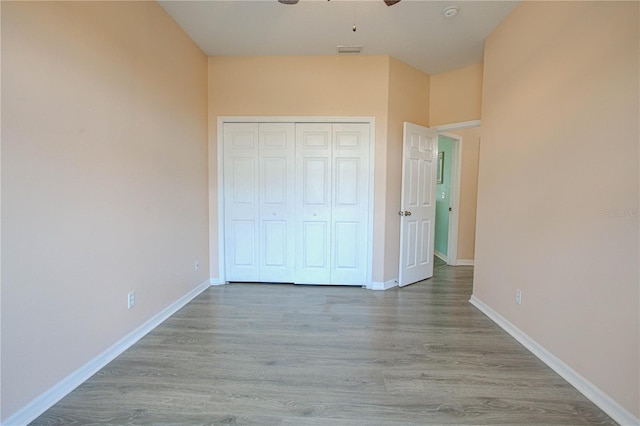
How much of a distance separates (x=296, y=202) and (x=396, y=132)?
1499 mm

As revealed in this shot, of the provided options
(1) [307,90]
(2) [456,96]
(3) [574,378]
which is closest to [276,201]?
(1) [307,90]

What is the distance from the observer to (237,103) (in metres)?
3.28

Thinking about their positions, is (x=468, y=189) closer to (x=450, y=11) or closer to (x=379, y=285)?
(x=379, y=285)

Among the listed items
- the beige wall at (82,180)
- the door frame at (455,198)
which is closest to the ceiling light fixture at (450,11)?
the door frame at (455,198)

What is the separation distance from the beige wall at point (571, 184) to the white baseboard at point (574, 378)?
0.03 m

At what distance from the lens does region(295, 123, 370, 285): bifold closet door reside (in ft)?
10.7

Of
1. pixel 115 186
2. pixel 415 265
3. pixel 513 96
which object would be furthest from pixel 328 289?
pixel 513 96

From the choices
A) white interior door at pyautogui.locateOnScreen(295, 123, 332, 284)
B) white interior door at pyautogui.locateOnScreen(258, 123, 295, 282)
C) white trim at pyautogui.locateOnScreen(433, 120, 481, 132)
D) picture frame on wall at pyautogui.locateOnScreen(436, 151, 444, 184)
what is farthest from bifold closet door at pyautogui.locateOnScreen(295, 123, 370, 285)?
picture frame on wall at pyautogui.locateOnScreen(436, 151, 444, 184)

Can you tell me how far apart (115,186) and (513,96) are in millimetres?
3234

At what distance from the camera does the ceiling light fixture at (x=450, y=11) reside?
2.32 metres

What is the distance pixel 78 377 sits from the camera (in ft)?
5.39

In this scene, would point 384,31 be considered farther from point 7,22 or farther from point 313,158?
point 7,22

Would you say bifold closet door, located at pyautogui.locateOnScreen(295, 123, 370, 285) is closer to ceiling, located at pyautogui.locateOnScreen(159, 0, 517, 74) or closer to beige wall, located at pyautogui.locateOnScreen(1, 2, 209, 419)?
ceiling, located at pyautogui.locateOnScreen(159, 0, 517, 74)

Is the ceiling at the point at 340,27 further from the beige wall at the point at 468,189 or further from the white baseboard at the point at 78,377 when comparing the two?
the white baseboard at the point at 78,377
